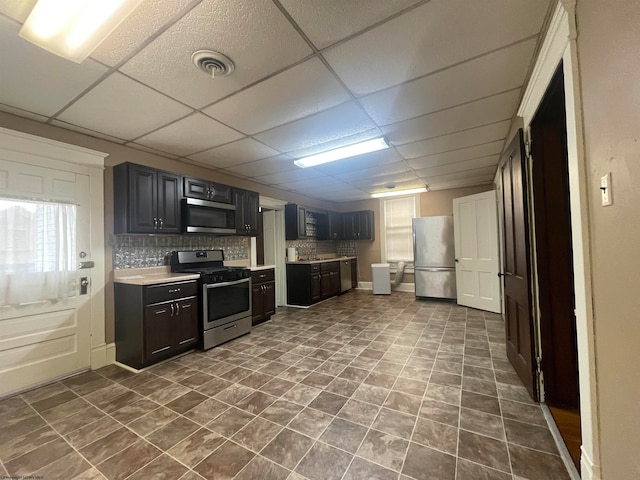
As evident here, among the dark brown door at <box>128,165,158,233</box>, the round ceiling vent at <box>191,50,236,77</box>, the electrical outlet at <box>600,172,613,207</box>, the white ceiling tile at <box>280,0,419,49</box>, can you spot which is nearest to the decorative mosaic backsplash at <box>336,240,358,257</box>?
the dark brown door at <box>128,165,158,233</box>

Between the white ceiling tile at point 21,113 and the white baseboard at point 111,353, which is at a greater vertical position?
the white ceiling tile at point 21,113

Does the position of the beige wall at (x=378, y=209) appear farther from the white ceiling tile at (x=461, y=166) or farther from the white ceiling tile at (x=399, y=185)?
the white ceiling tile at (x=461, y=166)

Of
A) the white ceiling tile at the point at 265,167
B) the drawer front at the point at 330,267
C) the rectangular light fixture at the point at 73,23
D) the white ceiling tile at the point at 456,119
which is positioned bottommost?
the drawer front at the point at 330,267

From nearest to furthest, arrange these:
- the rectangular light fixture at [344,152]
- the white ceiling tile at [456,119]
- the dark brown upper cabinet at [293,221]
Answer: the white ceiling tile at [456,119] → the rectangular light fixture at [344,152] → the dark brown upper cabinet at [293,221]

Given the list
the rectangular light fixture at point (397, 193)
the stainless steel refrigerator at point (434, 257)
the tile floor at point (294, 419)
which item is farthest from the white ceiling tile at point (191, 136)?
the stainless steel refrigerator at point (434, 257)

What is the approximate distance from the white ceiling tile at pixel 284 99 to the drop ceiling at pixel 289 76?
1 cm

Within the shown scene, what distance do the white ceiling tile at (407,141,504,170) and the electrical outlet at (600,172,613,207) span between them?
9.26ft

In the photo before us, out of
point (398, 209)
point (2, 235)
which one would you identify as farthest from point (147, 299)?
point (398, 209)

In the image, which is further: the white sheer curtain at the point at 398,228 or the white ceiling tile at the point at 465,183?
the white sheer curtain at the point at 398,228

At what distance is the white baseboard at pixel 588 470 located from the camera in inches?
46.0

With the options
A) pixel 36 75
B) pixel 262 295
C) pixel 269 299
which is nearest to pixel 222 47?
pixel 36 75

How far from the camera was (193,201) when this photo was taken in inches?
136

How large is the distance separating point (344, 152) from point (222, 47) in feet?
6.56

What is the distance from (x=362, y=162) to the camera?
3975 mm
